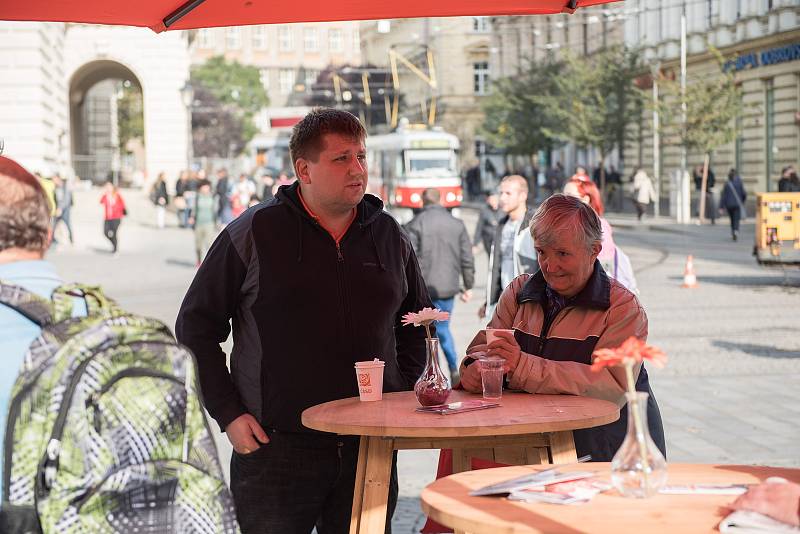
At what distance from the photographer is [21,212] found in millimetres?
2789

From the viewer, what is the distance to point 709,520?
2959 mm

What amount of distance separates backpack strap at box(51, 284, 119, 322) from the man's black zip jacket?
176cm

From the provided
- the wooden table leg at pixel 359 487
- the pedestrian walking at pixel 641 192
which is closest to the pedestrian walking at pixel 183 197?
the pedestrian walking at pixel 641 192

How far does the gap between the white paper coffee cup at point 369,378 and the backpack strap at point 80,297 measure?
169 centimetres

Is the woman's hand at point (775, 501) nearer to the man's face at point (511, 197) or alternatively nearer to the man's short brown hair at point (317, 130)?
the man's short brown hair at point (317, 130)

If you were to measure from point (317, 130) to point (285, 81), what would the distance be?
148m

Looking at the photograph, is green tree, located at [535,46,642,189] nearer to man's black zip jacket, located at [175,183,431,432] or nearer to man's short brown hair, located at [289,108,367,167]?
man's short brown hair, located at [289,108,367,167]

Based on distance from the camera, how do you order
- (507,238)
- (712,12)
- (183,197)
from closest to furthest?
(507,238) → (183,197) → (712,12)

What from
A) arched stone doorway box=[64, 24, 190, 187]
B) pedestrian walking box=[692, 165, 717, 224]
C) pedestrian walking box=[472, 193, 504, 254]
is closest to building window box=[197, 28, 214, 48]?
arched stone doorway box=[64, 24, 190, 187]

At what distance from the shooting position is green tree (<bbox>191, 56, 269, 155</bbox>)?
110000 millimetres

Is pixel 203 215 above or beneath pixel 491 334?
beneath

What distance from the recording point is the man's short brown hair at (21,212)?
109 inches

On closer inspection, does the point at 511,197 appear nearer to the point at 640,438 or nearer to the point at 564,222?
the point at 564,222

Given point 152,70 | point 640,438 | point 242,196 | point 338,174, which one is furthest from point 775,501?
point 152,70
